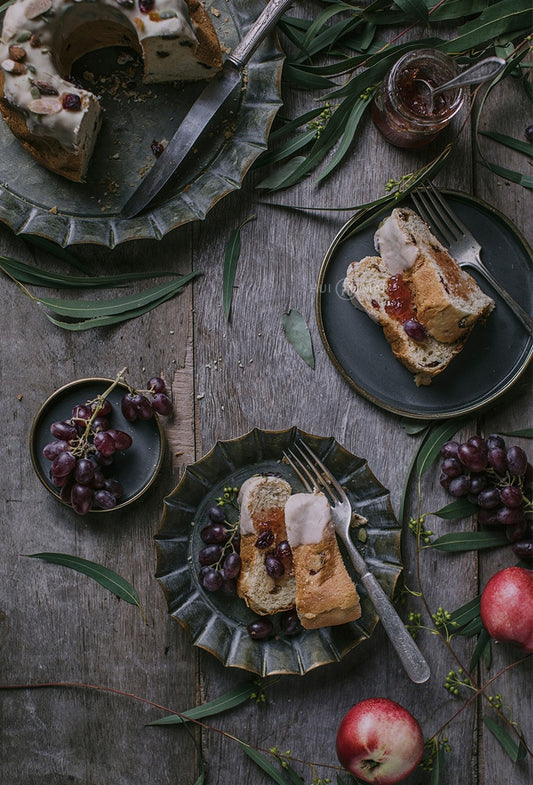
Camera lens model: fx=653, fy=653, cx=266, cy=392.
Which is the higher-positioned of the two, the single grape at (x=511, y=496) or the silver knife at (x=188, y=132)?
the silver knife at (x=188, y=132)

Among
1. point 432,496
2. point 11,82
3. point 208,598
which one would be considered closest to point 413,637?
point 432,496

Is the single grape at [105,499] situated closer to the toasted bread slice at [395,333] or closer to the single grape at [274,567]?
the single grape at [274,567]

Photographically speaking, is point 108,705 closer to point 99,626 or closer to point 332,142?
point 99,626

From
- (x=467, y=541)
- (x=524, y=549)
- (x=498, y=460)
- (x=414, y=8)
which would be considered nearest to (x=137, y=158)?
(x=414, y=8)

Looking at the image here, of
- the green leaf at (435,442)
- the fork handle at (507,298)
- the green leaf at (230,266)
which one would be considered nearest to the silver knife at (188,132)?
the green leaf at (230,266)

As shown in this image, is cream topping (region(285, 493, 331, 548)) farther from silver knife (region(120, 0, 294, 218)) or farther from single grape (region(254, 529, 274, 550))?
silver knife (region(120, 0, 294, 218))

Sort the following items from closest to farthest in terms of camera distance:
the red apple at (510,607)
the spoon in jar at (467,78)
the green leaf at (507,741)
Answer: the spoon in jar at (467,78)
the red apple at (510,607)
the green leaf at (507,741)

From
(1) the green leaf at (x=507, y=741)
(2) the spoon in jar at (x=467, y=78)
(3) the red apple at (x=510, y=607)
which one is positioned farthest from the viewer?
(1) the green leaf at (x=507, y=741)
